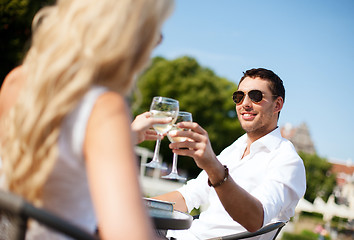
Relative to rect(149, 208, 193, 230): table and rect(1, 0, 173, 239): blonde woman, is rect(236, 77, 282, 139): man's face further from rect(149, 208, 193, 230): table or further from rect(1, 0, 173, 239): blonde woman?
rect(1, 0, 173, 239): blonde woman

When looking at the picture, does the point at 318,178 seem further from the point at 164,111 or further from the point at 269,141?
the point at 164,111

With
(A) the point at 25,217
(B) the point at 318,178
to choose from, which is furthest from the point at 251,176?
(B) the point at 318,178

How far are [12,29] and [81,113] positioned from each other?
15.1m

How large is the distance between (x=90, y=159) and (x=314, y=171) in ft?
193

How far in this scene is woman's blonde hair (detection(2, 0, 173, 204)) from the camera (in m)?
1.17

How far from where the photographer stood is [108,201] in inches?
40.3

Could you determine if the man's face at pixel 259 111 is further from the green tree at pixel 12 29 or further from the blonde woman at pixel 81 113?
the green tree at pixel 12 29

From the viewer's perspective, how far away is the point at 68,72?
1198 mm

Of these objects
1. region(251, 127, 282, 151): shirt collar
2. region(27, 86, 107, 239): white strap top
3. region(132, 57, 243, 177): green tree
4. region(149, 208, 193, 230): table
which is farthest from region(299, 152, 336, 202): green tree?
region(27, 86, 107, 239): white strap top

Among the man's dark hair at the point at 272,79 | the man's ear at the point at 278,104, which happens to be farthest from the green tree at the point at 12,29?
the man's ear at the point at 278,104

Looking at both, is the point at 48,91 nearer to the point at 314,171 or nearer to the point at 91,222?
the point at 91,222

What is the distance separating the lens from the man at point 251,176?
227cm

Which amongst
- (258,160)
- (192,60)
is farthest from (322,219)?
(258,160)

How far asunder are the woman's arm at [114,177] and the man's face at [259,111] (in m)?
2.24
